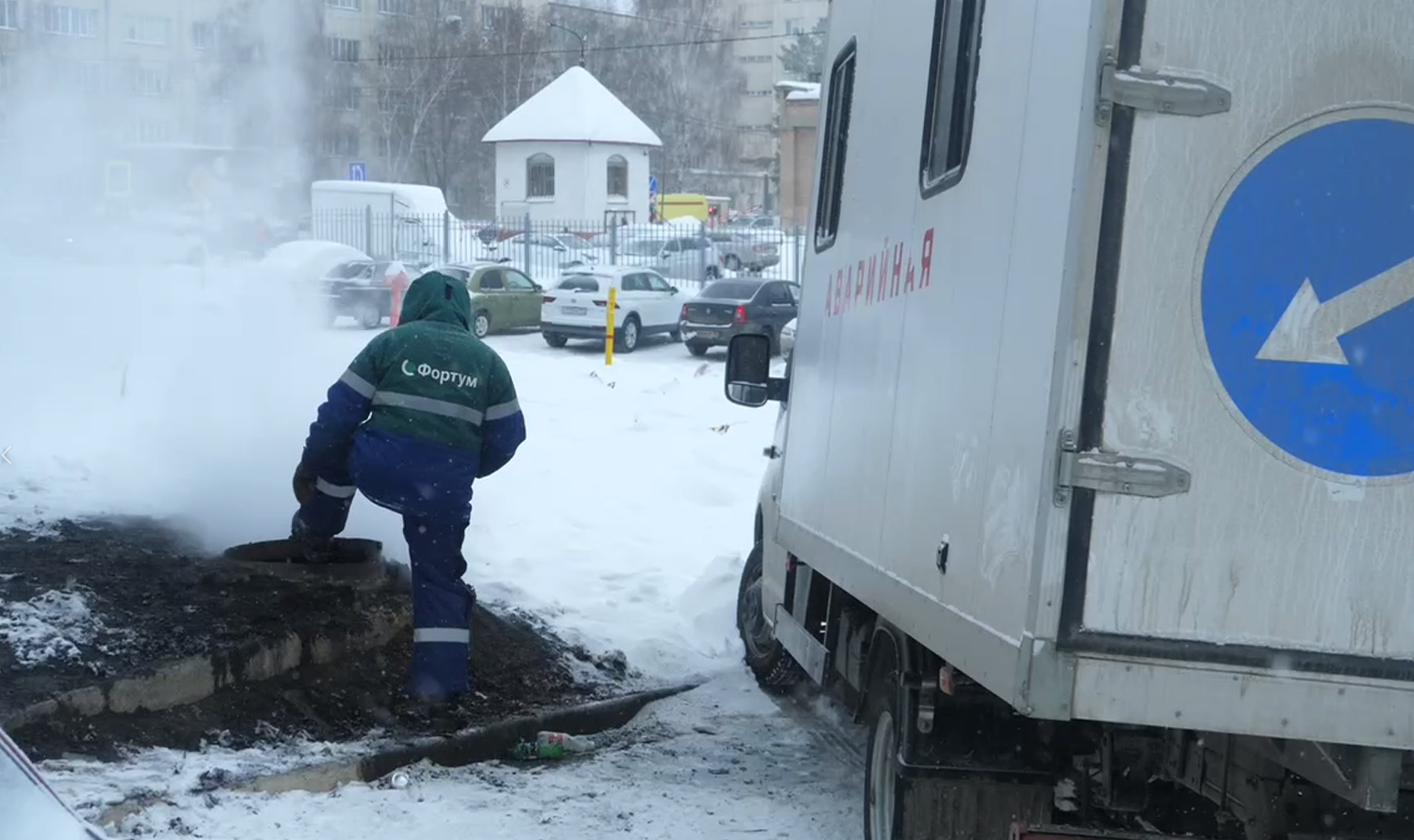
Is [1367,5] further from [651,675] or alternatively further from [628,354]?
[628,354]

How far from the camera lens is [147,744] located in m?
5.66

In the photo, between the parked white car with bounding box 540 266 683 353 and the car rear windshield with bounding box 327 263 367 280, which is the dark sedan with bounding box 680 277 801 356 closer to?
the parked white car with bounding box 540 266 683 353

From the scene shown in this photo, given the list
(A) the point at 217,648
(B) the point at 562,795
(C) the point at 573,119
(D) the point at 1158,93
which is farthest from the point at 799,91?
(D) the point at 1158,93

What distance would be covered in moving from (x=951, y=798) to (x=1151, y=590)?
1.28m

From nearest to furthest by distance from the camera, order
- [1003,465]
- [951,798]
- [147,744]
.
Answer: [1003,465] < [951,798] < [147,744]

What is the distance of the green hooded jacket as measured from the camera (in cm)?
649

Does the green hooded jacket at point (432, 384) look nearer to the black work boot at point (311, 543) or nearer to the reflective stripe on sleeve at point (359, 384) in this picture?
the reflective stripe on sleeve at point (359, 384)

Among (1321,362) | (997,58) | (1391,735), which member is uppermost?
(997,58)

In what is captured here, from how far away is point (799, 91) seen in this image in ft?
182

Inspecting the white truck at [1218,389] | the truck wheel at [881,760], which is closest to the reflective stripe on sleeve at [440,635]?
the truck wheel at [881,760]

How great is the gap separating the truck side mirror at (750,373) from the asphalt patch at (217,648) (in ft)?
5.38

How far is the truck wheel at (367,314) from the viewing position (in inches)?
1026

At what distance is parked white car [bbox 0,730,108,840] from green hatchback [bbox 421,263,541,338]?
27080mm

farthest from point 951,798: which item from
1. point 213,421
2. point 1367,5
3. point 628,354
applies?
point 628,354
